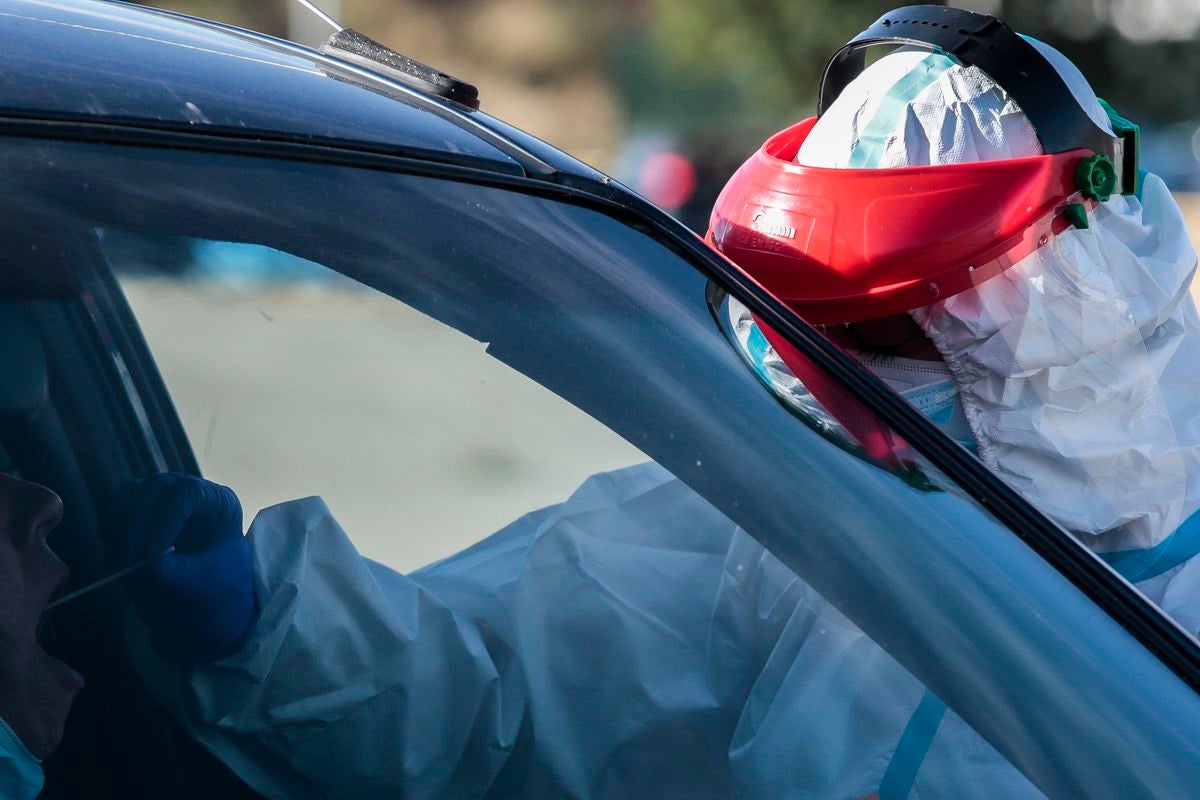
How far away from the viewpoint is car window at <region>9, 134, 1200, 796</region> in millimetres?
1212

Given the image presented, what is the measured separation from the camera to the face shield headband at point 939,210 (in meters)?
1.78

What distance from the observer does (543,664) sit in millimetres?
1345

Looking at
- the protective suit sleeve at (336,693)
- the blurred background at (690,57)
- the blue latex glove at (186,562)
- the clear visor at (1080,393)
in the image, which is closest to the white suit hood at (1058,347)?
the clear visor at (1080,393)

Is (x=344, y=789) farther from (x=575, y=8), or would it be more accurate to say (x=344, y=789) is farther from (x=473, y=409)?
(x=575, y=8)

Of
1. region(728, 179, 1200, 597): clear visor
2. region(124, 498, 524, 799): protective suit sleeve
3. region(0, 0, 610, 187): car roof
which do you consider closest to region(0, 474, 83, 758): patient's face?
region(124, 498, 524, 799): protective suit sleeve

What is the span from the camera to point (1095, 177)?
1.81m

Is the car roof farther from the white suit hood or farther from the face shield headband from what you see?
the white suit hood

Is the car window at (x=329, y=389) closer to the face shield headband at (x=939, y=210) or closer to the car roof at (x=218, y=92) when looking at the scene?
the car roof at (x=218, y=92)

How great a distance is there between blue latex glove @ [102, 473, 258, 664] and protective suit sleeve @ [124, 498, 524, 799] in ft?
0.06

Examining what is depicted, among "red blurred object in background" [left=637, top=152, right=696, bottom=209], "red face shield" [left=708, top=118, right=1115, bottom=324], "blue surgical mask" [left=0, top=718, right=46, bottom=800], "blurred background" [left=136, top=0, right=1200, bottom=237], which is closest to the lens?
"blue surgical mask" [left=0, top=718, right=46, bottom=800]

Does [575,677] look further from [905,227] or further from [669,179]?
[669,179]

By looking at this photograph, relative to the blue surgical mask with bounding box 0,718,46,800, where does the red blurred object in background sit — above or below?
above

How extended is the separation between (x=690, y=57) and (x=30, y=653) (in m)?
20.1

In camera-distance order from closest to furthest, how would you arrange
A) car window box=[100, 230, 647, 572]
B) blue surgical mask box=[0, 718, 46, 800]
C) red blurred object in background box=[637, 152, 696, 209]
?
1. blue surgical mask box=[0, 718, 46, 800]
2. car window box=[100, 230, 647, 572]
3. red blurred object in background box=[637, 152, 696, 209]
